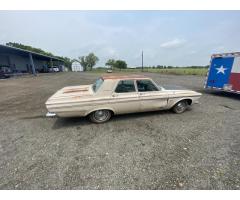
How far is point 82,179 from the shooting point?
220cm

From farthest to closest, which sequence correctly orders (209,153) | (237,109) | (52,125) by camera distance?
1. (237,109)
2. (52,125)
3. (209,153)

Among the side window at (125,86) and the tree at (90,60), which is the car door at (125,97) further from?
the tree at (90,60)

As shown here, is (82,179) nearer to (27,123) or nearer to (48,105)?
(48,105)

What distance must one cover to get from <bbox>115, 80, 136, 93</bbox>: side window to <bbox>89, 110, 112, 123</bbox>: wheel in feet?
2.53

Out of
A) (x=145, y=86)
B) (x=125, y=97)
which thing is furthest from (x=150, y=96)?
(x=125, y=97)

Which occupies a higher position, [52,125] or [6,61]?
[6,61]

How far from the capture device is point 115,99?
3973 millimetres

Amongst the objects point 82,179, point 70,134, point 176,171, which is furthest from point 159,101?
point 82,179

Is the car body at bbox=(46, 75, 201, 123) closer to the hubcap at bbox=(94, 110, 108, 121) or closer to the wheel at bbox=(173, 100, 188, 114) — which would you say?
the hubcap at bbox=(94, 110, 108, 121)

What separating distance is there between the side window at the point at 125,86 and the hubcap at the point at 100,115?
2.64ft

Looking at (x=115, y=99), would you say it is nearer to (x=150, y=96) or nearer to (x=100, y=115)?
(x=100, y=115)

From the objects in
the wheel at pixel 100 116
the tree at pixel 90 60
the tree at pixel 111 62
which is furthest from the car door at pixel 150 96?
the tree at pixel 111 62

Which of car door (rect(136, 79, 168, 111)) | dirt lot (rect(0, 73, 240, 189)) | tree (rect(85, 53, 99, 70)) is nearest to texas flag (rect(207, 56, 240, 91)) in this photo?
dirt lot (rect(0, 73, 240, 189))
